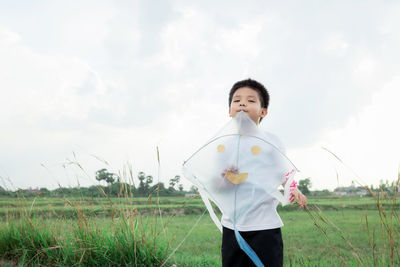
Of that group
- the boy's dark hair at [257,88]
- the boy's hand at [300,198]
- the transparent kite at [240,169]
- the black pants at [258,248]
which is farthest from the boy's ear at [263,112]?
the black pants at [258,248]

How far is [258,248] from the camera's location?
82.9 inches

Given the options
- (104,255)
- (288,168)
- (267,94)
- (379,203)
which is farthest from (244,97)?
(104,255)

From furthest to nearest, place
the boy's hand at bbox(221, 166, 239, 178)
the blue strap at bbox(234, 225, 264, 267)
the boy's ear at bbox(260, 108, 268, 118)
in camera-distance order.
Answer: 1. the boy's ear at bbox(260, 108, 268, 118)
2. the boy's hand at bbox(221, 166, 239, 178)
3. the blue strap at bbox(234, 225, 264, 267)

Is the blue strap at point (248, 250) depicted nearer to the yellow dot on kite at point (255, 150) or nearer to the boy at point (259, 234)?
the boy at point (259, 234)

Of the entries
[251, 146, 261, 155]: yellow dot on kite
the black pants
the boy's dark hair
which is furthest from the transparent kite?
the boy's dark hair

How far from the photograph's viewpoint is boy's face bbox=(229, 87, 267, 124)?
2.31 metres

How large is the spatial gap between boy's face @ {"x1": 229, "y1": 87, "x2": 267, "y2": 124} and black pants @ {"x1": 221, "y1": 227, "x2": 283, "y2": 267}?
86 centimetres

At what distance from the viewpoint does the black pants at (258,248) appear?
2.11m

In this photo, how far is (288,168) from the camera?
2.23 meters

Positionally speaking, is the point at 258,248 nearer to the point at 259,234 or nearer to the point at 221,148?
the point at 259,234

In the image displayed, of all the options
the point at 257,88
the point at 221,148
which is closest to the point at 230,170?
the point at 221,148

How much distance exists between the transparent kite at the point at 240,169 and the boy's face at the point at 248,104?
0.05 metres

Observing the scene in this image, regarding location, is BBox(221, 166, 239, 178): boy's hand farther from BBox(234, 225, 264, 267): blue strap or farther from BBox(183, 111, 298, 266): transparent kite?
BBox(234, 225, 264, 267): blue strap

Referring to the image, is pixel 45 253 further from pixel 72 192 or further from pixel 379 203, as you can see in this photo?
pixel 379 203
